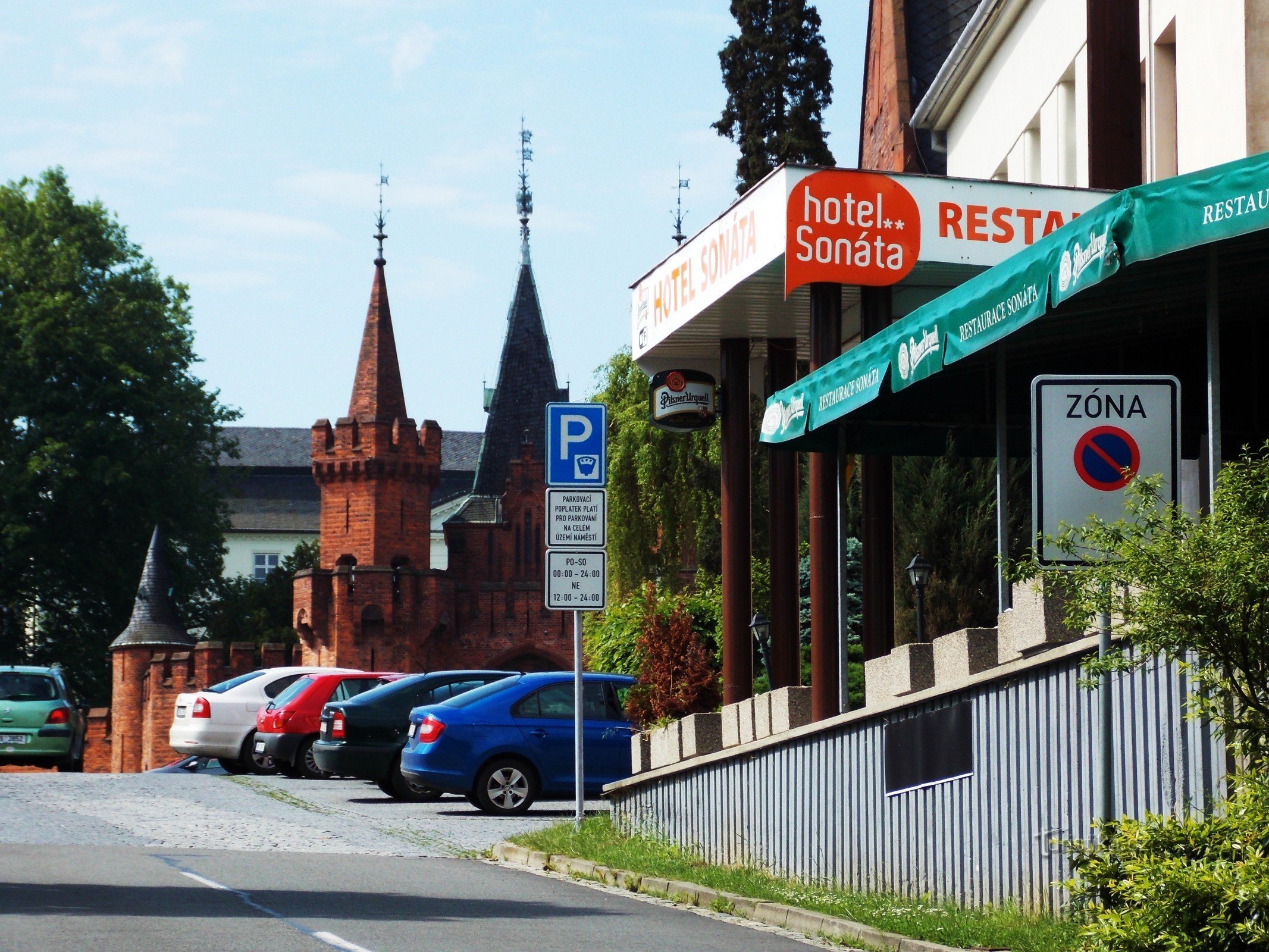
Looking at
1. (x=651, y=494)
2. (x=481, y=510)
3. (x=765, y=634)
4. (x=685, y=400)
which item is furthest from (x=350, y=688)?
(x=481, y=510)

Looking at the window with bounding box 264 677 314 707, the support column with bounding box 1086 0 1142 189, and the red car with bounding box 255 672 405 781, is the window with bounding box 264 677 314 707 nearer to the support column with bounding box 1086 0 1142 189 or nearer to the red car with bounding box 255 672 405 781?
the red car with bounding box 255 672 405 781

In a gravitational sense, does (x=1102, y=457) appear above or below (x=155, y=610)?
above

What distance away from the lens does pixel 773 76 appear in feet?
128

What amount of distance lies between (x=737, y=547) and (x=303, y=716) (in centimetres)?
932

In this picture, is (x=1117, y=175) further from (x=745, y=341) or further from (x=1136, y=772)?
(x=1136, y=772)

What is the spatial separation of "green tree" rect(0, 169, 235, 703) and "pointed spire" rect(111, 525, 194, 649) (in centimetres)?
111

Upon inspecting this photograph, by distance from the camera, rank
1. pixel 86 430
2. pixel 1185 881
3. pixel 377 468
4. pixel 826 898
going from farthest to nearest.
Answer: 1. pixel 377 468
2. pixel 86 430
3. pixel 826 898
4. pixel 1185 881

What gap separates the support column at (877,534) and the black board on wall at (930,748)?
2.86m

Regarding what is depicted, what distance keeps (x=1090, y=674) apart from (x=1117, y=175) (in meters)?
14.0

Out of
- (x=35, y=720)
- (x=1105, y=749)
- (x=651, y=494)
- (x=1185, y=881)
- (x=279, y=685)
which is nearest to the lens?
(x=1185, y=881)

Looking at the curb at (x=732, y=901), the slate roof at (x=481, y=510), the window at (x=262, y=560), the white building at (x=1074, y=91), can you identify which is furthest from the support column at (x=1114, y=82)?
Answer: the window at (x=262, y=560)

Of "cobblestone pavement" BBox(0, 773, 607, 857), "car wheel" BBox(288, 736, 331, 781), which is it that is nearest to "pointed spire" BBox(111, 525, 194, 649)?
"car wheel" BBox(288, 736, 331, 781)

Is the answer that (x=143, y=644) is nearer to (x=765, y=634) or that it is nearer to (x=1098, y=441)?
(x=765, y=634)

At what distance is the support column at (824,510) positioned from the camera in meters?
14.1
